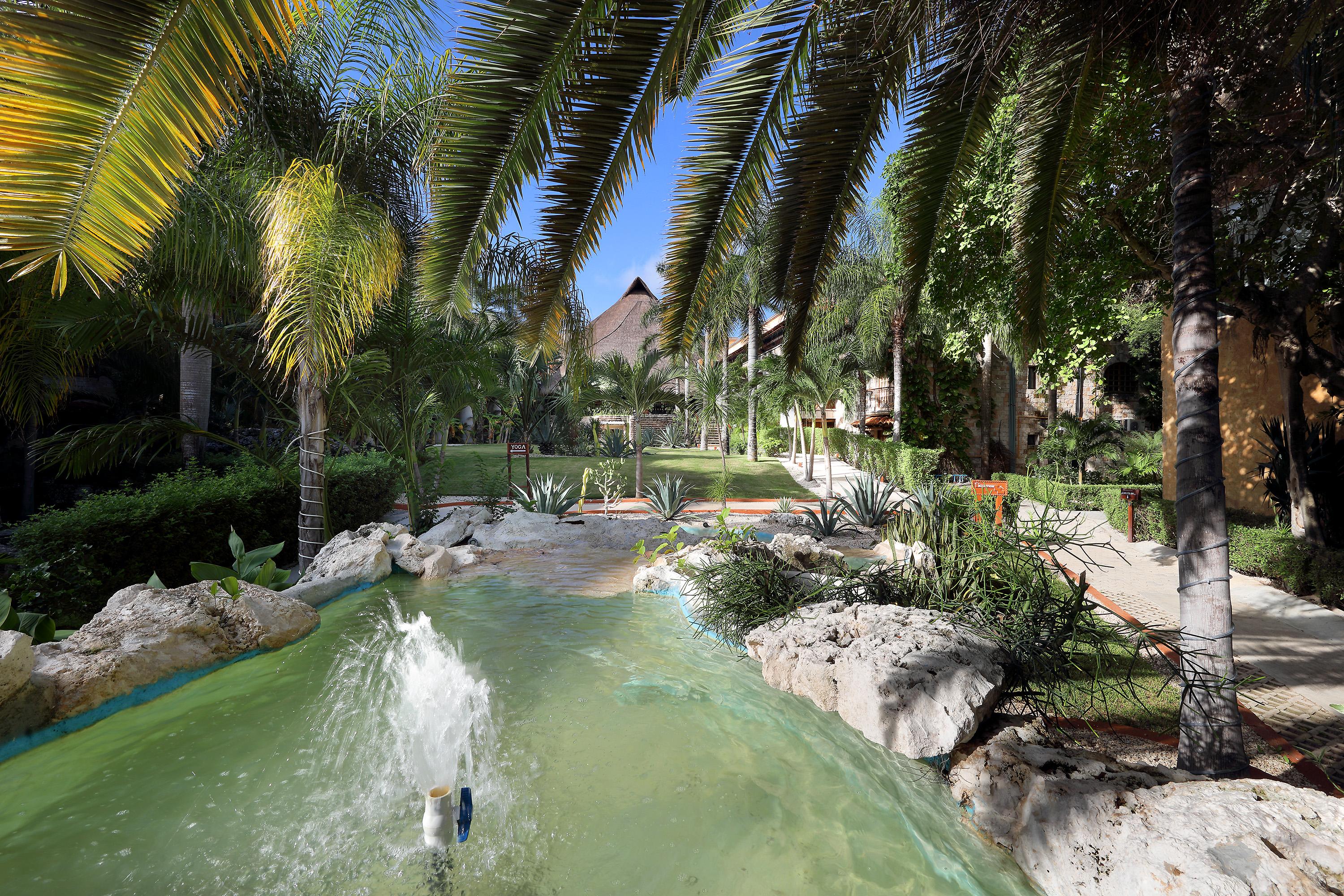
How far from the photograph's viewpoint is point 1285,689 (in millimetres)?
4102

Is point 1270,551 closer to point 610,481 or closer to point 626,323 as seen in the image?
point 610,481

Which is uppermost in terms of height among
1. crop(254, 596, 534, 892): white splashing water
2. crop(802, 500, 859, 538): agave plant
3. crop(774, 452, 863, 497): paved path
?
crop(774, 452, 863, 497): paved path

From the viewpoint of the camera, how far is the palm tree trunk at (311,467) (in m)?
6.59

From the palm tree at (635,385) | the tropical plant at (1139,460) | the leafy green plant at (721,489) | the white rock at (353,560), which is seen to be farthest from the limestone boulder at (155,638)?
the tropical plant at (1139,460)

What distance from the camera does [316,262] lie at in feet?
16.9

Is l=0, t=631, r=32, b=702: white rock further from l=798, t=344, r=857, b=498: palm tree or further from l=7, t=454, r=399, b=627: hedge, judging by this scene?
l=798, t=344, r=857, b=498: palm tree

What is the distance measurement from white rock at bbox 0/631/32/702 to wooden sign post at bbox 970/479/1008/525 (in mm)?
7595

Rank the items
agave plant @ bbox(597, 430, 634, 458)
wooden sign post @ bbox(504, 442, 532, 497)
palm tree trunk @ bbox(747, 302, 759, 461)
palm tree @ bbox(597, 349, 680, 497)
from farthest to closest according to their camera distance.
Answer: palm tree trunk @ bbox(747, 302, 759, 461)
agave plant @ bbox(597, 430, 634, 458)
palm tree @ bbox(597, 349, 680, 497)
wooden sign post @ bbox(504, 442, 532, 497)

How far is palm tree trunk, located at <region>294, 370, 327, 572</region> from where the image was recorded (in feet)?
21.6

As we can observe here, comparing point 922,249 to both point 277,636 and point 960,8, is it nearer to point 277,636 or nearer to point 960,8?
point 960,8

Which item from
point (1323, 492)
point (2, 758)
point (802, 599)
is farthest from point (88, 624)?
point (1323, 492)

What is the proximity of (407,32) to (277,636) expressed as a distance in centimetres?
626

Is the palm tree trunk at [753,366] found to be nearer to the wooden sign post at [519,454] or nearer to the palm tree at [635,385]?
the palm tree at [635,385]

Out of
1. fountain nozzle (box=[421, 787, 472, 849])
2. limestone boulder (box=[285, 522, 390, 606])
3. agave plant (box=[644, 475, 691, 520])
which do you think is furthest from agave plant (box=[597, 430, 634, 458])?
fountain nozzle (box=[421, 787, 472, 849])
